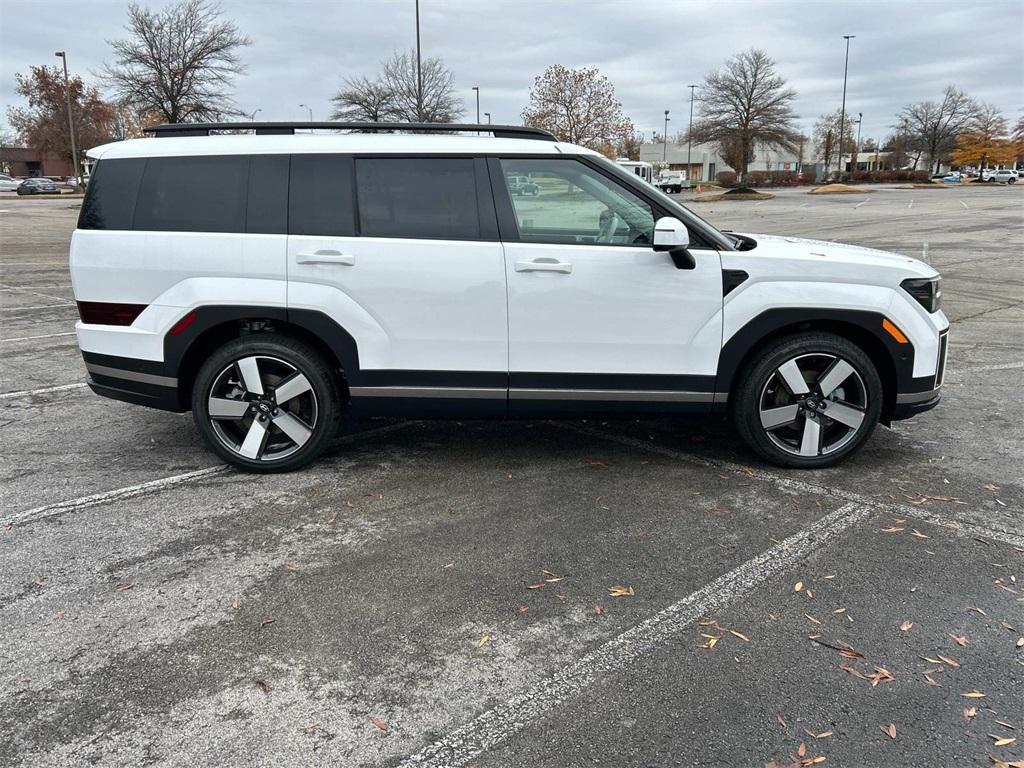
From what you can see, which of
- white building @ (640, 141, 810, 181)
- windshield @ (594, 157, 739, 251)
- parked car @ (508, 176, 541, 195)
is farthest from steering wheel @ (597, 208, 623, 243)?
white building @ (640, 141, 810, 181)

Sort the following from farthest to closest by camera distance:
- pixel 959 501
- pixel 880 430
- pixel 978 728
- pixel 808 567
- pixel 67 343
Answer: pixel 67 343 < pixel 880 430 < pixel 959 501 < pixel 808 567 < pixel 978 728

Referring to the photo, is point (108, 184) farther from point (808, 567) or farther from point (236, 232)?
→ point (808, 567)

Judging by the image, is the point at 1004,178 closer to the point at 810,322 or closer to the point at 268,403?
the point at 810,322

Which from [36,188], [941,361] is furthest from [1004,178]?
[941,361]

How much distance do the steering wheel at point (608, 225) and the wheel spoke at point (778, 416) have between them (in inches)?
56.0

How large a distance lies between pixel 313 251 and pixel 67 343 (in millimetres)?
5721

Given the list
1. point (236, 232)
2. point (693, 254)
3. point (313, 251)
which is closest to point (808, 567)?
point (693, 254)

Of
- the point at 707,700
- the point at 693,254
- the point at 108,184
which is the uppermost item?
the point at 108,184

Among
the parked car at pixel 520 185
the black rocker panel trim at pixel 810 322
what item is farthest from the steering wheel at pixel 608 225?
the black rocker panel trim at pixel 810 322

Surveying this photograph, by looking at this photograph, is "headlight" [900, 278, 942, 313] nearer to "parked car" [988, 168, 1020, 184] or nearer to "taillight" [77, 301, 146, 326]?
"taillight" [77, 301, 146, 326]

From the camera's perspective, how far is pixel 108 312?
482 centimetres

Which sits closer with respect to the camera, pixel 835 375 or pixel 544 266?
pixel 544 266

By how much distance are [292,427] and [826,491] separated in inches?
126

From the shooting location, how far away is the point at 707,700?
2.79 meters
